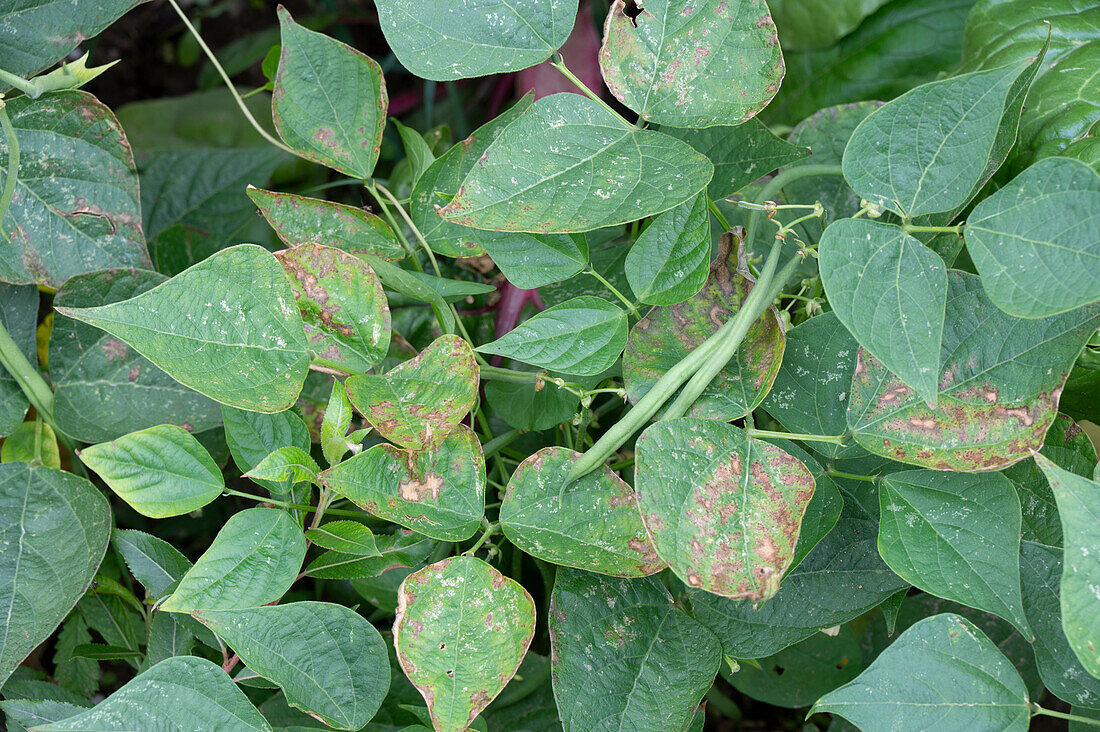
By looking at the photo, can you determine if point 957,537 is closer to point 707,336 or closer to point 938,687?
point 938,687

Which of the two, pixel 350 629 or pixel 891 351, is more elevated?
pixel 891 351

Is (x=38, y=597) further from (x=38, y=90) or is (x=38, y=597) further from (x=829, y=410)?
(x=829, y=410)

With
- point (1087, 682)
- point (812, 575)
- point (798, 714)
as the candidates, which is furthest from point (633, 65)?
point (798, 714)

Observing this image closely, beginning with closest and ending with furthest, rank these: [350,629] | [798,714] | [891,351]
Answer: [891,351], [350,629], [798,714]

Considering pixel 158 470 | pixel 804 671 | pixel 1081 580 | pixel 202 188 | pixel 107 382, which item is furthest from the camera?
pixel 202 188

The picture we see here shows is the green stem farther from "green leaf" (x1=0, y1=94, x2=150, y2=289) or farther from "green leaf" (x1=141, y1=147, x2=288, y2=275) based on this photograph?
"green leaf" (x1=141, y1=147, x2=288, y2=275)

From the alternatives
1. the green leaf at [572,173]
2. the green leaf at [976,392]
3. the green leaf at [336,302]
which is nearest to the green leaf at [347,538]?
the green leaf at [336,302]

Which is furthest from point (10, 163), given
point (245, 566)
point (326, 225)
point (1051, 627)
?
point (1051, 627)
